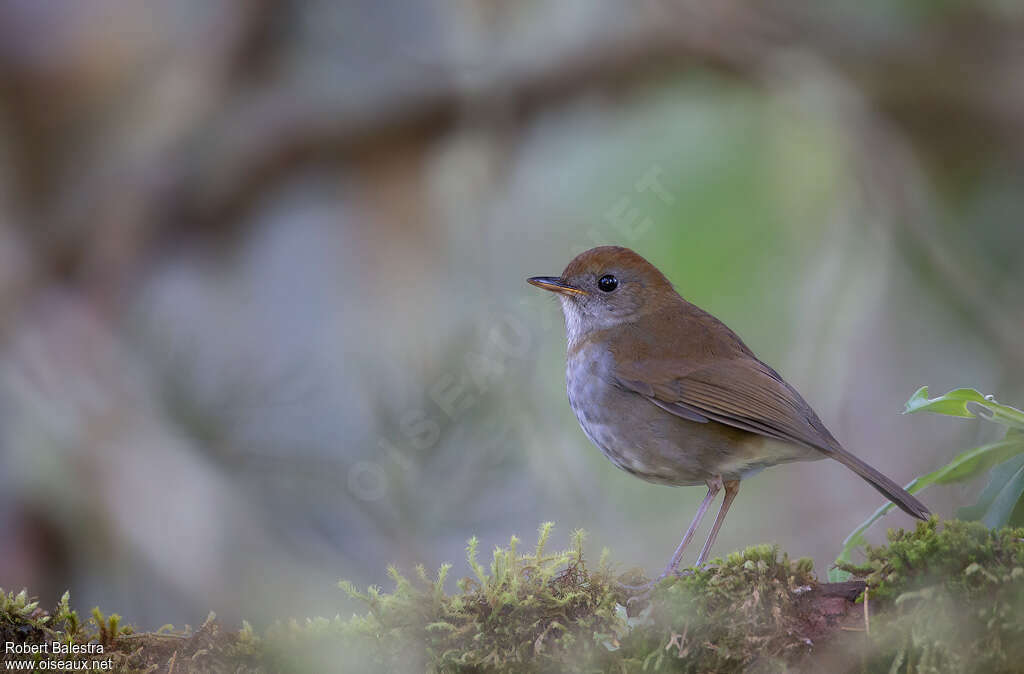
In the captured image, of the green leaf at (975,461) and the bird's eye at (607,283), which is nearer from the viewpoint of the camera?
the green leaf at (975,461)

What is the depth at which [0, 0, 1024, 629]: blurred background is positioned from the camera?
5234 millimetres

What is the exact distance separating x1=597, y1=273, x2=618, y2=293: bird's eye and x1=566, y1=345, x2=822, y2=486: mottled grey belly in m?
0.56

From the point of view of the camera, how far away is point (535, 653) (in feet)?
7.06

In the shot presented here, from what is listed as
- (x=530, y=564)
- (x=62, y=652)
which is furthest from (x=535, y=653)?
(x=62, y=652)

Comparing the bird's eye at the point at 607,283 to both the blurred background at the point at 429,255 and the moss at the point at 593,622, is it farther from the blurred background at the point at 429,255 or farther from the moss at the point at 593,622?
the moss at the point at 593,622

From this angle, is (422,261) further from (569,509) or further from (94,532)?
(94,532)

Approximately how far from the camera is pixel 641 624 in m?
2.16

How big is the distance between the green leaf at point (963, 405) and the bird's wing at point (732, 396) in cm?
65

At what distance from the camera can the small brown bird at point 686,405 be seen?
10.4ft

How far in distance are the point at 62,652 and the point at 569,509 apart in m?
3.39

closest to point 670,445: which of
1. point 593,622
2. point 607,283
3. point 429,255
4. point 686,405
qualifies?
point 686,405

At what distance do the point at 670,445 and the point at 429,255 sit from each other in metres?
3.52

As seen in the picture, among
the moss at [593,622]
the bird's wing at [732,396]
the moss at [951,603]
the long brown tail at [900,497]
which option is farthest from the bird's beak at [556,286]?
the moss at [951,603]

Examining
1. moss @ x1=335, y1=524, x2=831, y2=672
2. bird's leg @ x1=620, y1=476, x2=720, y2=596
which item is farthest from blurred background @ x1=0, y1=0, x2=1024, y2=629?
moss @ x1=335, y1=524, x2=831, y2=672
